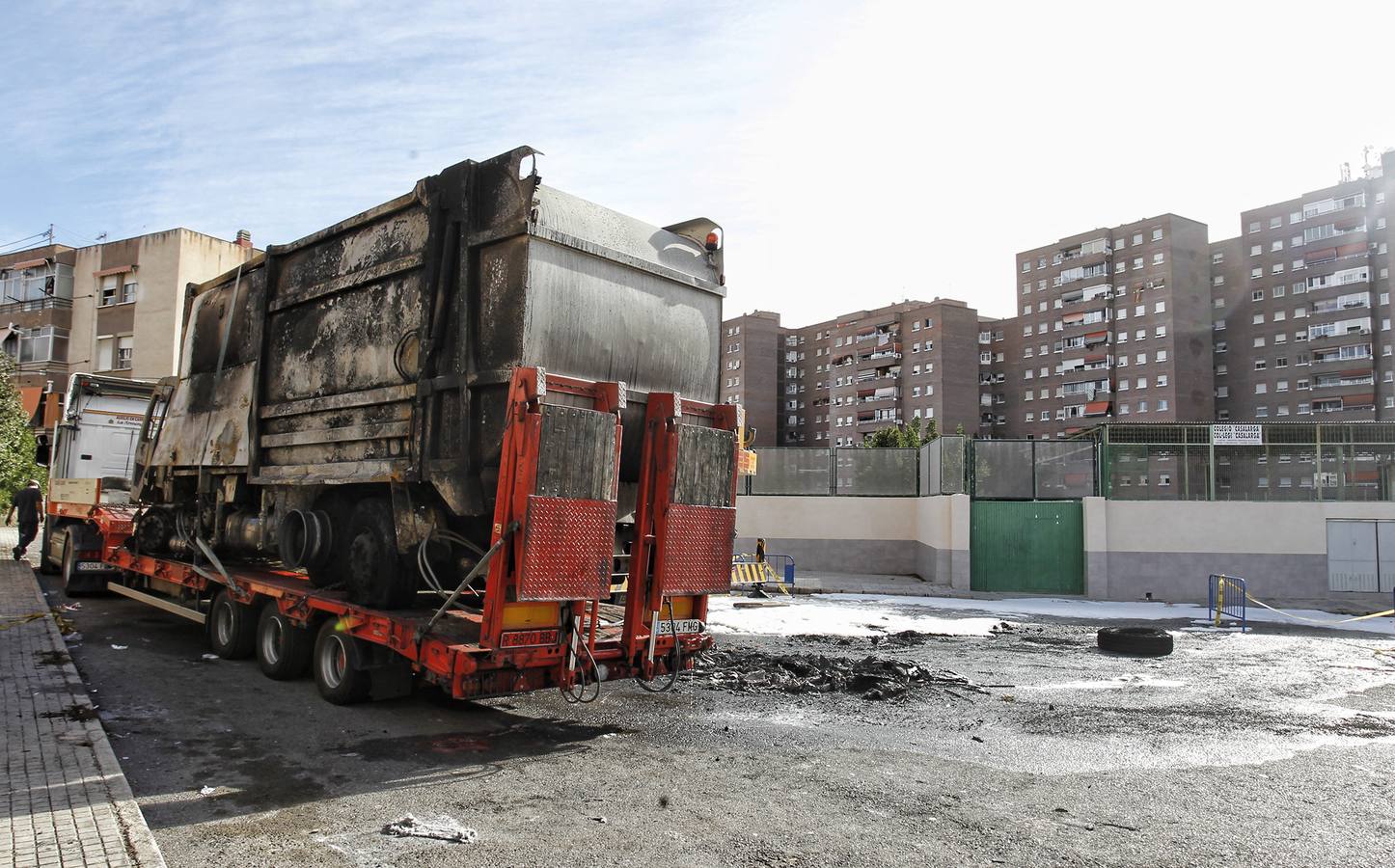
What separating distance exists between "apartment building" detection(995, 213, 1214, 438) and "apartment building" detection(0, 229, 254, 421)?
7313cm

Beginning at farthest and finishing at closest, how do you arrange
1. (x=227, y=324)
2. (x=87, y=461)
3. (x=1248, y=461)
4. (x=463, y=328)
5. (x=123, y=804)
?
(x=1248, y=461)
(x=87, y=461)
(x=227, y=324)
(x=463, y=328)
(x=123, y=804)

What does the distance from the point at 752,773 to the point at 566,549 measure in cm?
193

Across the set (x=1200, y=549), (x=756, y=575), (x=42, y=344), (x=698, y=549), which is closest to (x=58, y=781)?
(x=698, y=549)

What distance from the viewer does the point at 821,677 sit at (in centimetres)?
930

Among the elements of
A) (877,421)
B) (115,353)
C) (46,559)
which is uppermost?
(877,421)

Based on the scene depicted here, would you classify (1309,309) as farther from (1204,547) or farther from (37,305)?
(37,305)

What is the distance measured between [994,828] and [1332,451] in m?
24.8

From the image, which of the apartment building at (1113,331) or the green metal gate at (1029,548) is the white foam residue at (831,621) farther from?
the apartment building at (1113,331)

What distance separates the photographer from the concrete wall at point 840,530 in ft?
91.7

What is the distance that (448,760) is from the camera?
19.7 feet

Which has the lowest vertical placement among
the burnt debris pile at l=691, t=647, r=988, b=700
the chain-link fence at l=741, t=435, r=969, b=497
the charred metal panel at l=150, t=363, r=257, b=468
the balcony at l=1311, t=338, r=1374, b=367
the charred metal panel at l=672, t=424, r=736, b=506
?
the burnt debris pile at l=691, t=647, r=988, b=700

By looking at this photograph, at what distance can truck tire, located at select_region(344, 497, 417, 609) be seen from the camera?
724 cm

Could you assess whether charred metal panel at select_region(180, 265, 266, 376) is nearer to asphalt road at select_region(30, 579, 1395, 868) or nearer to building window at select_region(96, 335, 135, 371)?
asphalt road at select_region(30, 579, 1395, 868)

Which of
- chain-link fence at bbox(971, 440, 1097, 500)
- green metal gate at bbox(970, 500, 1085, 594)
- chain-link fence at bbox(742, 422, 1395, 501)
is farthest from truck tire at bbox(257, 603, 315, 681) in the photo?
chain-link fence at bbox(971, 440, 1097, 500)
